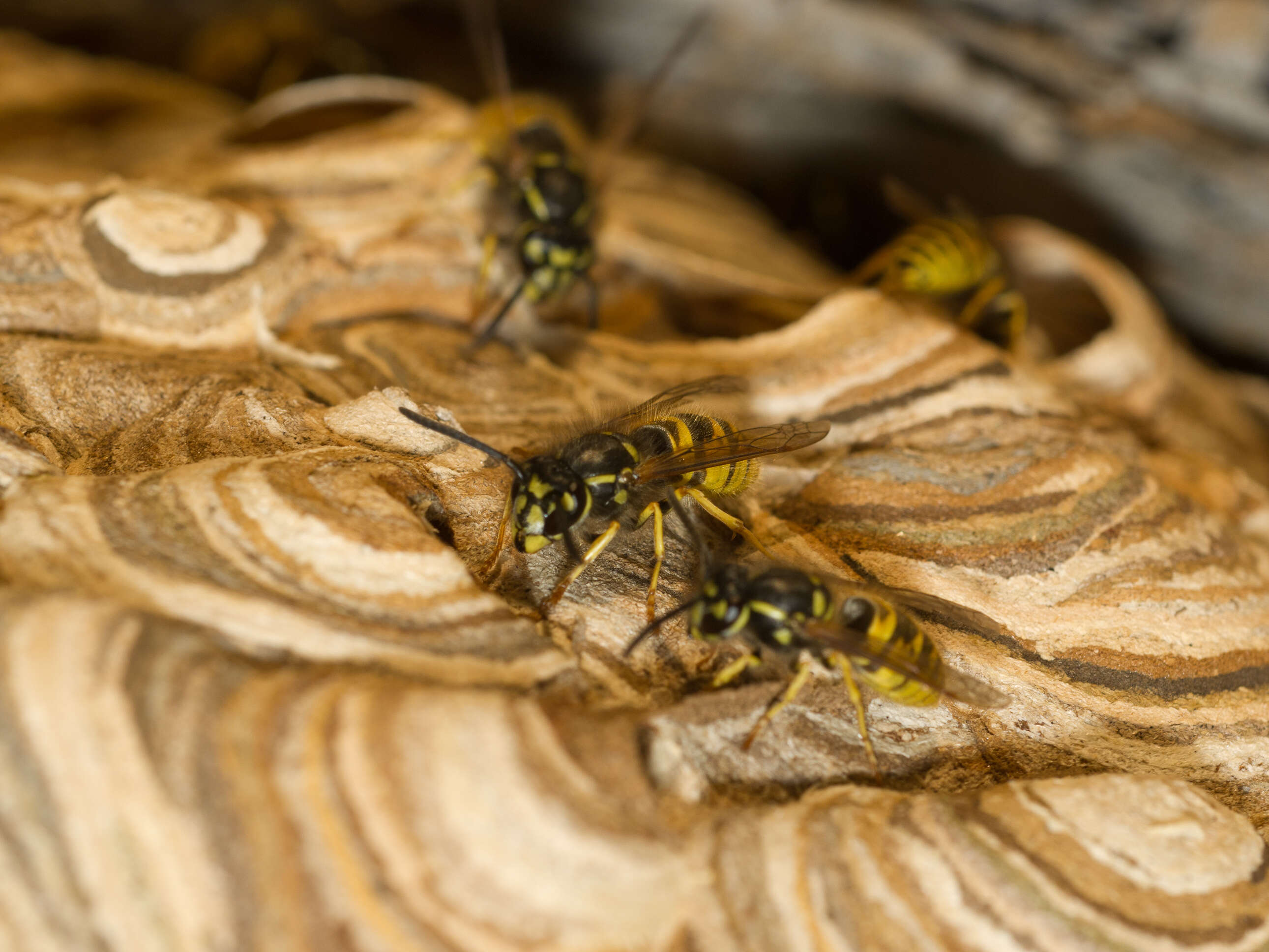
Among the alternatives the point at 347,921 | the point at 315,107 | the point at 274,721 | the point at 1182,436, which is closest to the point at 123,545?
the point at 274,721

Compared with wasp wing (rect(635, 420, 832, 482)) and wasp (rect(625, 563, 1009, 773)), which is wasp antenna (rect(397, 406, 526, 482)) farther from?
wasp (rect(625, 563, 1009, 773))

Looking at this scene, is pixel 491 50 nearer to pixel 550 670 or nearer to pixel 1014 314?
pixel 1014 314

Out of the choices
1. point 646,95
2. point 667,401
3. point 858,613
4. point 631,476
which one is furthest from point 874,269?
point 858,613

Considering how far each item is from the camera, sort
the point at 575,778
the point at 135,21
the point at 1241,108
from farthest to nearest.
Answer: the point at 135,21 < the point at 1241,108 < the point at 575,778

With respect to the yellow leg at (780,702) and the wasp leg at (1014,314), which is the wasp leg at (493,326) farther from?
the wasp leg at (1014,314)

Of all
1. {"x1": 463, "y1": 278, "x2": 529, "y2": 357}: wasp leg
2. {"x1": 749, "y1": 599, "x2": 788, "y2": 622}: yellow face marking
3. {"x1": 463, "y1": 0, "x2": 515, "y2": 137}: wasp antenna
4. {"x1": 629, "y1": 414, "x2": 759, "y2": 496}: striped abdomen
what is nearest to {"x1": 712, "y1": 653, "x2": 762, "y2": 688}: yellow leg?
{"x1": 749, "y1": 599, "x2": 788, "y2": 622}: yellow face marking

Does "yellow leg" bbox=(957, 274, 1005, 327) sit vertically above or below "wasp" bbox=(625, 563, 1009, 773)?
above

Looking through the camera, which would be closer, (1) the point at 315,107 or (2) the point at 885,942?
(2) the point at 885,942

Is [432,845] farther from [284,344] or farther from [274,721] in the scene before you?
[284,344]
